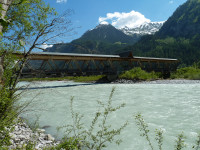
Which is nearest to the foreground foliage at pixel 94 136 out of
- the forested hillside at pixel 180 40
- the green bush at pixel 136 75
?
the green bush at pixel 136 75

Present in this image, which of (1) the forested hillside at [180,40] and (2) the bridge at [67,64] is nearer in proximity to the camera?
(2) the bridge at [67,64]

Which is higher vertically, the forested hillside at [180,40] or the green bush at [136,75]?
the forested hillside at [180,40]

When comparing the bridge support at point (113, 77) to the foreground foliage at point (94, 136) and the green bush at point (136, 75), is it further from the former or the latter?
the foreground foliage at point (94, 136)

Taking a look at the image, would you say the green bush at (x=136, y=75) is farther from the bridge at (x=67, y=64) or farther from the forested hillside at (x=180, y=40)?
the forested hillside at (x=180, y=40)

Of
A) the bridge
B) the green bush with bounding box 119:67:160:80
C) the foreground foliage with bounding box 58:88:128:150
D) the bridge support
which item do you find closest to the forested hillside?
the bridge

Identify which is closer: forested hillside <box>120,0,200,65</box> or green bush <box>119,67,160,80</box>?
green bush <box>119,67,160,80</box>

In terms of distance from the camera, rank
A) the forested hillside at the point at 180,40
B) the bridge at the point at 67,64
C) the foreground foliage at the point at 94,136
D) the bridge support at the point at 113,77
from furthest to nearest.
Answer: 1. the forested hillside at the point at 180,40
2. the bridge support at the point at 113,77
3. the bridge at the point at 67,64
4. the foreground foliage at the point at 94,136

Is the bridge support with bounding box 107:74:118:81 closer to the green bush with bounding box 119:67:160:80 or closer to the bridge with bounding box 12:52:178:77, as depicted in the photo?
the bridge with bounding box 12:52:178:77

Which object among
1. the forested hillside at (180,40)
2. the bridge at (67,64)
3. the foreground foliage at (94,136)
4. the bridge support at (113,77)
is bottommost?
the bridge support at (113,77)

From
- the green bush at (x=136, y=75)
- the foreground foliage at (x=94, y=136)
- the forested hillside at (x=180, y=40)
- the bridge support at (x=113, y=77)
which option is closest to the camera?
the foreground foliage at (x=94, y=136)

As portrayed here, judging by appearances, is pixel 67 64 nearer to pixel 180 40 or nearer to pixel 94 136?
pixel 94 136

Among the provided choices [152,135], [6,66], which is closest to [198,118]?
[152,135]

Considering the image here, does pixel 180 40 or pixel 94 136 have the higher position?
pixel 180 40

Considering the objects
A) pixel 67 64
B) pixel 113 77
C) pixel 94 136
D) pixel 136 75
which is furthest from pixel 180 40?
pixel 94 136
